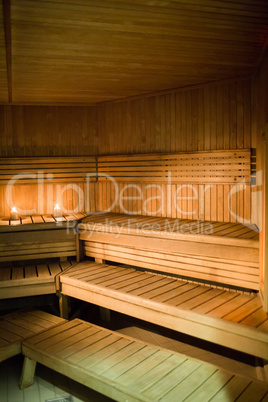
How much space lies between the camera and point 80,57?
362cm

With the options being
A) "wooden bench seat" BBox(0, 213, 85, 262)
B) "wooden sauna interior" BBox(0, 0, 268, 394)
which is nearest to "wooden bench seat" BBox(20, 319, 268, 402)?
"wooden sauna interior" BBox(0, 0, 268, 394)

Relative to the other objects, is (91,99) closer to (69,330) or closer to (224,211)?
(224,211)

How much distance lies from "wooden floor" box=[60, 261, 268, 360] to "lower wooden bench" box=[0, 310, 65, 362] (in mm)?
411

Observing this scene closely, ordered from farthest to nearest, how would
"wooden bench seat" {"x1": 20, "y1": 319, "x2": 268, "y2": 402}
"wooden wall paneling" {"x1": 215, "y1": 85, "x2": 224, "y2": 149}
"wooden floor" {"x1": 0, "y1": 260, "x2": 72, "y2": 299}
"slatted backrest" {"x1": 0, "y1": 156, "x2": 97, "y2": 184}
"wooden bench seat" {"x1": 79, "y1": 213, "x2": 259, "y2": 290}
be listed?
"slatted backrest" {"x1": 0, "y1": 156, "x2": 97, "y2": 184} < "wooden wall paneling" {"x1": 215, "y1": 85, "x2": 224, "y2": 149} < "wooden floor" {"x1": 0, "y1": 260, "x2": 72, "y2": 299} < "wooden bench seat" {"x1": 79, "y1": 213, "x2": 259, "y2": 290} < "wooden bench seat" {"x1": 20, "y1": 319, "x2": 268, "y2": 402}

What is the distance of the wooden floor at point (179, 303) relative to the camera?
3.05 metres

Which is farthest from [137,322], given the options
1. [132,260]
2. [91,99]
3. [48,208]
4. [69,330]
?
[91,99]

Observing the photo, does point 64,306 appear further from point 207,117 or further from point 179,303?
point 207,117

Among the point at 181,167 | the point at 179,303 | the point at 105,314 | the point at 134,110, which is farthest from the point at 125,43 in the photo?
the point at 105,314

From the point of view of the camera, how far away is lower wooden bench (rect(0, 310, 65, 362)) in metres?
3.63

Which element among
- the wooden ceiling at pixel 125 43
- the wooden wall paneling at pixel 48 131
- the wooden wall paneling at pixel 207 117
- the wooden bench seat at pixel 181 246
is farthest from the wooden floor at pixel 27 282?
the wooden wall paneling at pixel 207 117

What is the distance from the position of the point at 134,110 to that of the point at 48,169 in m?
1.59

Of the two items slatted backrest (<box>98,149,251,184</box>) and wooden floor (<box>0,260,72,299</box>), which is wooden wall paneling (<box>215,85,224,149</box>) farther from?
wooden floor (<box>0,260,72,299</box>)

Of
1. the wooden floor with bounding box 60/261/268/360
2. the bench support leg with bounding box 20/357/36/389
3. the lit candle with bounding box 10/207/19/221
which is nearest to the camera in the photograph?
the wooden floor with bounding box 60/261/268/360

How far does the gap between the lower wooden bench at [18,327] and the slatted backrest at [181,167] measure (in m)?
2.34
